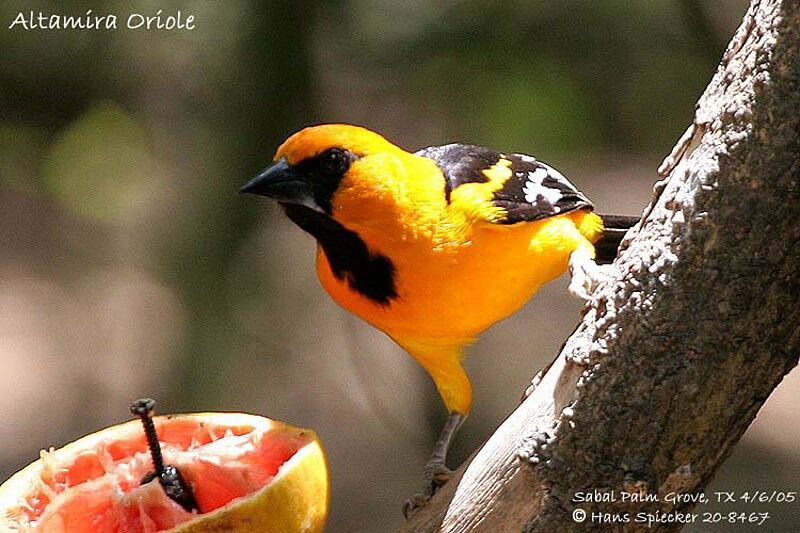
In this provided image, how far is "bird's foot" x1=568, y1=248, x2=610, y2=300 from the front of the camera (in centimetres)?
262

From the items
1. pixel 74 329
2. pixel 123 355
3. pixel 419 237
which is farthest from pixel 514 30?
pixel 74 329

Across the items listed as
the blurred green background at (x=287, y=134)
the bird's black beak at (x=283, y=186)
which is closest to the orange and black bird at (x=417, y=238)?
the bird's black beak at (x=283, y=186)

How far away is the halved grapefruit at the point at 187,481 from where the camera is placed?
2.15 m

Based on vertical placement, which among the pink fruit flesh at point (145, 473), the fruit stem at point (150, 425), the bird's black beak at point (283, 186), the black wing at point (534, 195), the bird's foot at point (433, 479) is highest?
the bird's black beak at point (283, 186)

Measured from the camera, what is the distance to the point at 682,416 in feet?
6.20

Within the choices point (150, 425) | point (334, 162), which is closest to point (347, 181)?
point (334, 162)

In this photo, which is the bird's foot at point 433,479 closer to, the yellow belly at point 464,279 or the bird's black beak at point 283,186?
the yellow belly at point 464,279

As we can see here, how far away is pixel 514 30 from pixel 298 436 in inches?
123

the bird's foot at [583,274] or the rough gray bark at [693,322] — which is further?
the bird's foot at [583,274]

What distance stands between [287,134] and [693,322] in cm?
341

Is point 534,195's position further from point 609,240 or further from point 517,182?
point 609,240

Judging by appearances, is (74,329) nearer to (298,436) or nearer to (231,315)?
(231,315)

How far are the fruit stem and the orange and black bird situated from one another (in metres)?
0.79

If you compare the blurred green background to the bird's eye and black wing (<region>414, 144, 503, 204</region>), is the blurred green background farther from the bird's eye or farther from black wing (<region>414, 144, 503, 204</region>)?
the bird's eye
